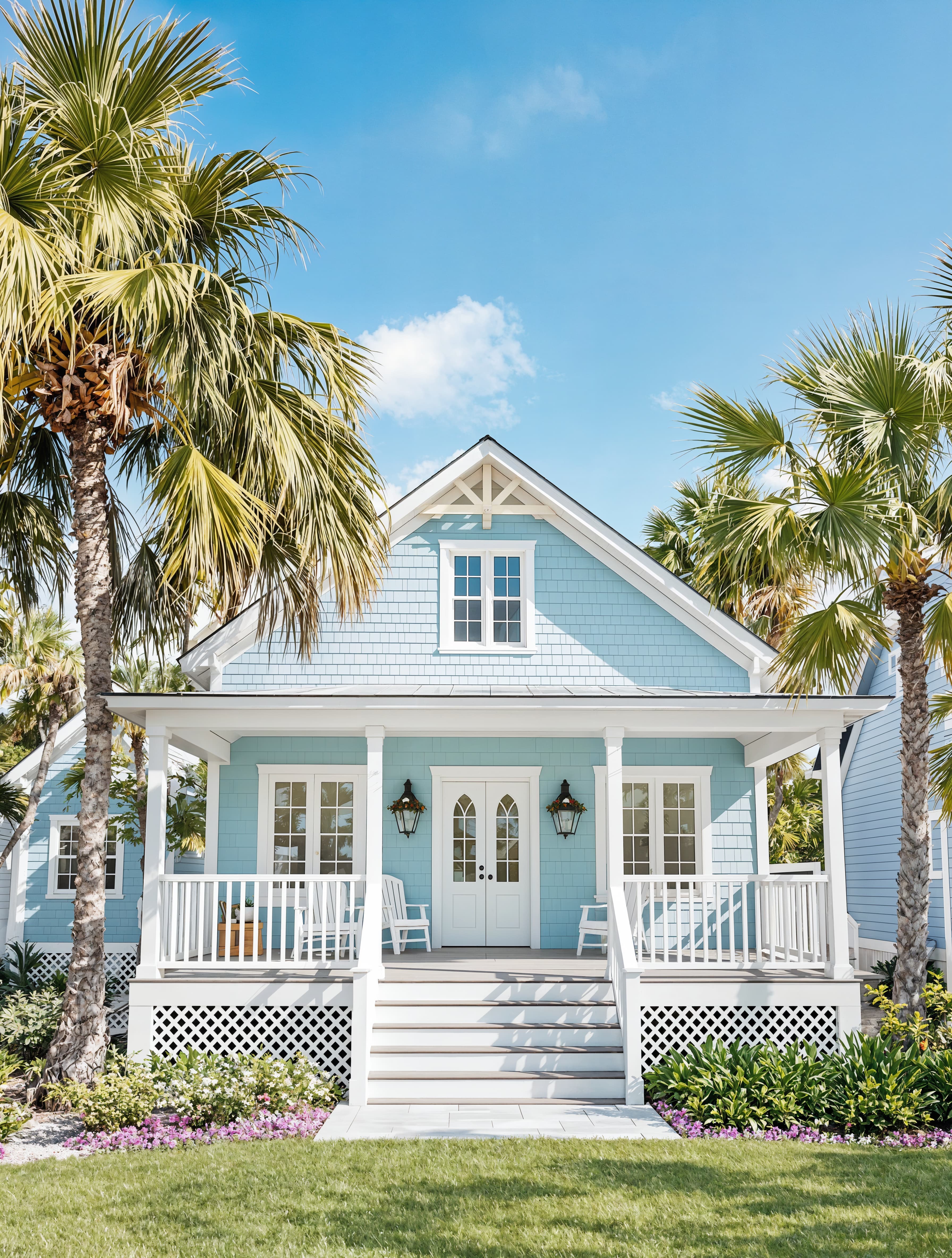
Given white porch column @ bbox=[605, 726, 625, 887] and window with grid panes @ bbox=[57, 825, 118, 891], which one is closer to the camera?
white porch column @ bbox=[605, 726, 625, 887]

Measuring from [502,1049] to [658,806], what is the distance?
461 centimetres

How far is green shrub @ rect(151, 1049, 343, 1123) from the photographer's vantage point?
8.17 m

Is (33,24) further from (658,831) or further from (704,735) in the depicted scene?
(658,831)

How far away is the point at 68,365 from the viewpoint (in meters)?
8.87

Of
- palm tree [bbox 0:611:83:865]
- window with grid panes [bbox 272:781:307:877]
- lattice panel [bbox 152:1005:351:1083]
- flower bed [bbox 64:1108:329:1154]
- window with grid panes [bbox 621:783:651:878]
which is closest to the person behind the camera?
flower bed [bbox 64:1108:329:1154]

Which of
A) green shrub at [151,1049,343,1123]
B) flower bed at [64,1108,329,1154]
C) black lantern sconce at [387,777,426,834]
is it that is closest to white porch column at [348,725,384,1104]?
green shrub at [151,1049,343,1123]

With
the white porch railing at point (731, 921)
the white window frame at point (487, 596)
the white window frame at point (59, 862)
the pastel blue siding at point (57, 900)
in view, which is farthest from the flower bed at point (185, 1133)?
the white window frame at point (59, 862)

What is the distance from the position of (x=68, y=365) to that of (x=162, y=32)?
3.00m

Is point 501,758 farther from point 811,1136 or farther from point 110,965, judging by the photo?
point 110,965

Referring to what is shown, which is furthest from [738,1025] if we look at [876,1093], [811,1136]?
[811,1136]

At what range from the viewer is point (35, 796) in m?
16.8

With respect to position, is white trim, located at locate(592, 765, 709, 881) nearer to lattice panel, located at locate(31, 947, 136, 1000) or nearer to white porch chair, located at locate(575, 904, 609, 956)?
white porch chair, located at locate(575, 904, 609, 956)

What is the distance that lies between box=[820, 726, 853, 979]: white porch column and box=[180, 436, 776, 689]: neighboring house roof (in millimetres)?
2677

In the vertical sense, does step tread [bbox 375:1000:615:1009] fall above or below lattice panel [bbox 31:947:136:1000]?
above
